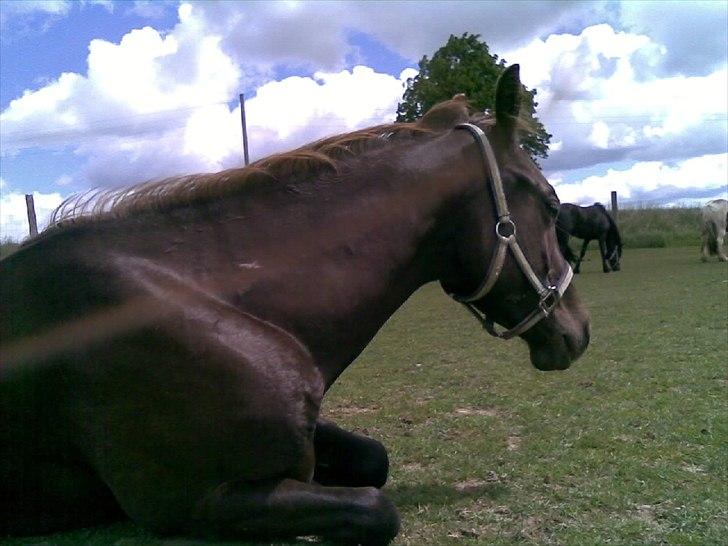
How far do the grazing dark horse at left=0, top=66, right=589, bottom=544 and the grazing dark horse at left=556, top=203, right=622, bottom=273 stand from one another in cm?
1796

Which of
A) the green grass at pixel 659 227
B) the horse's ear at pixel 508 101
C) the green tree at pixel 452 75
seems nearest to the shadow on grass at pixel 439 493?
the horse's ear at pixel 508 101

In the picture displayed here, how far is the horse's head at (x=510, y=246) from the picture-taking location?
279 centimetres

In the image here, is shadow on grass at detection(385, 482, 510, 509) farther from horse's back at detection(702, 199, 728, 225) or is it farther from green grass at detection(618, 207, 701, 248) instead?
green grass at detection(618, 207, 701, 248)

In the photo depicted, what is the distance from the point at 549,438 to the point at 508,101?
226cm

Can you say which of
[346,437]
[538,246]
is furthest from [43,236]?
[538,246]

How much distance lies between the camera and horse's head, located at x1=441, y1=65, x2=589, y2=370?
279 cm

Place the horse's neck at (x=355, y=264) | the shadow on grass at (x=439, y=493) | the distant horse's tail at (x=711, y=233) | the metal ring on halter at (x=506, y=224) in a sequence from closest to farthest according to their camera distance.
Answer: the horse's neck at (x=355, y=264) < the metal ring on halter at (x=506, y=224) < the shadow on grass at (x=439, y=493) < the distant horse's tail at (x=711, y=233)

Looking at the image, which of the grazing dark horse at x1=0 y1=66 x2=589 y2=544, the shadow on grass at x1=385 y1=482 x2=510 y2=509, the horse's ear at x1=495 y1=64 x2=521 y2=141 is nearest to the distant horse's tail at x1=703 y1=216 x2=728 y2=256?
the shadow on grass at x1=385 y1=482 x2=510 y2=509

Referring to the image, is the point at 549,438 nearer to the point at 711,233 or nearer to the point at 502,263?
the point at 502,263

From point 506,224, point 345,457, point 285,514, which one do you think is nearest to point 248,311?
point 285,514

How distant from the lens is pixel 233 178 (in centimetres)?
273

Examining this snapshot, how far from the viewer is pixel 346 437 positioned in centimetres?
311

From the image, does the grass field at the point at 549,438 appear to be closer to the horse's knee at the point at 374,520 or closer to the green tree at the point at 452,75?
the horse's knee at the point at 374,520

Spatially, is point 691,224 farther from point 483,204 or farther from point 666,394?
point 483,204
